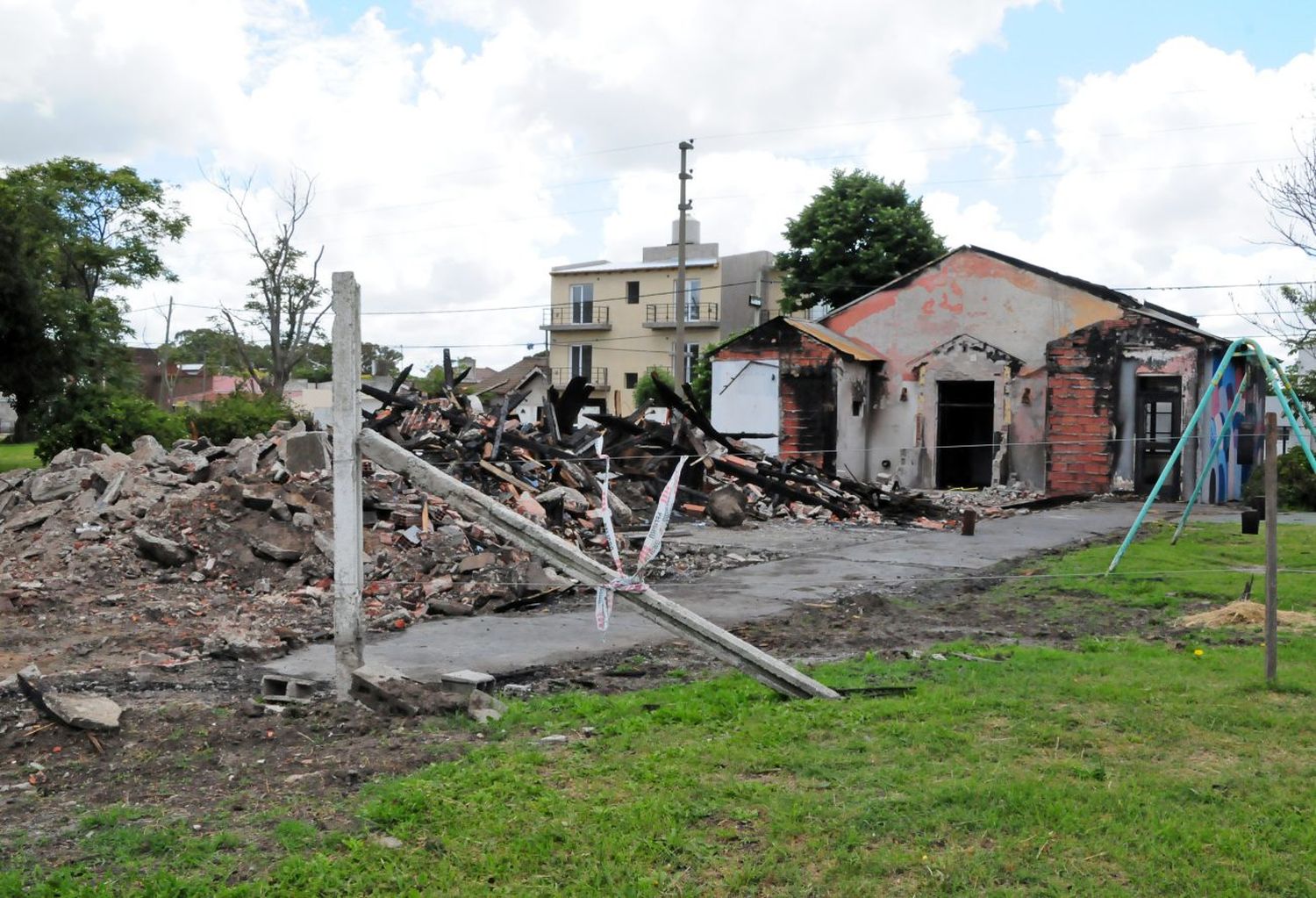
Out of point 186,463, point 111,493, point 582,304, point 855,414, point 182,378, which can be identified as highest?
point 582,304

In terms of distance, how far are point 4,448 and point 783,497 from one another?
3576cm

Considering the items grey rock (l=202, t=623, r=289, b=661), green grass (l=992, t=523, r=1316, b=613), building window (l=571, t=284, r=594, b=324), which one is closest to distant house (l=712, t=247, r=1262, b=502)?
green grass (l=992, t=523, r=1316, b=613)

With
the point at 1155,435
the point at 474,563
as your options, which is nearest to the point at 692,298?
the point at 1155,435

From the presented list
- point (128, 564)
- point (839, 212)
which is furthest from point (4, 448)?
point (128, 564)

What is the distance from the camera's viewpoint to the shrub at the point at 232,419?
1022 inches

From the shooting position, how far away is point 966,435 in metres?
30.2

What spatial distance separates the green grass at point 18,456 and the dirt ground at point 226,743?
22.3 meters

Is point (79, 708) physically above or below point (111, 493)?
below

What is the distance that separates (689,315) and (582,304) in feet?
21.3

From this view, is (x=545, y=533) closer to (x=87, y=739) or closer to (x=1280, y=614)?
(x=87, y=739)

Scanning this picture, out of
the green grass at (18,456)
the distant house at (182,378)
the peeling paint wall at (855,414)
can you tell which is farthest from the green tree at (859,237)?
the distant house at (182,378)

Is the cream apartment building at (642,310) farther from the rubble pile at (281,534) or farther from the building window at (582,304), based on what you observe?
the rubble pile at (281,534)

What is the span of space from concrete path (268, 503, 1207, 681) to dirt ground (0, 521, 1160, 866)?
532 millimetres

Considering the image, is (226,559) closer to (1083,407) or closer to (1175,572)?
(1175,572)
